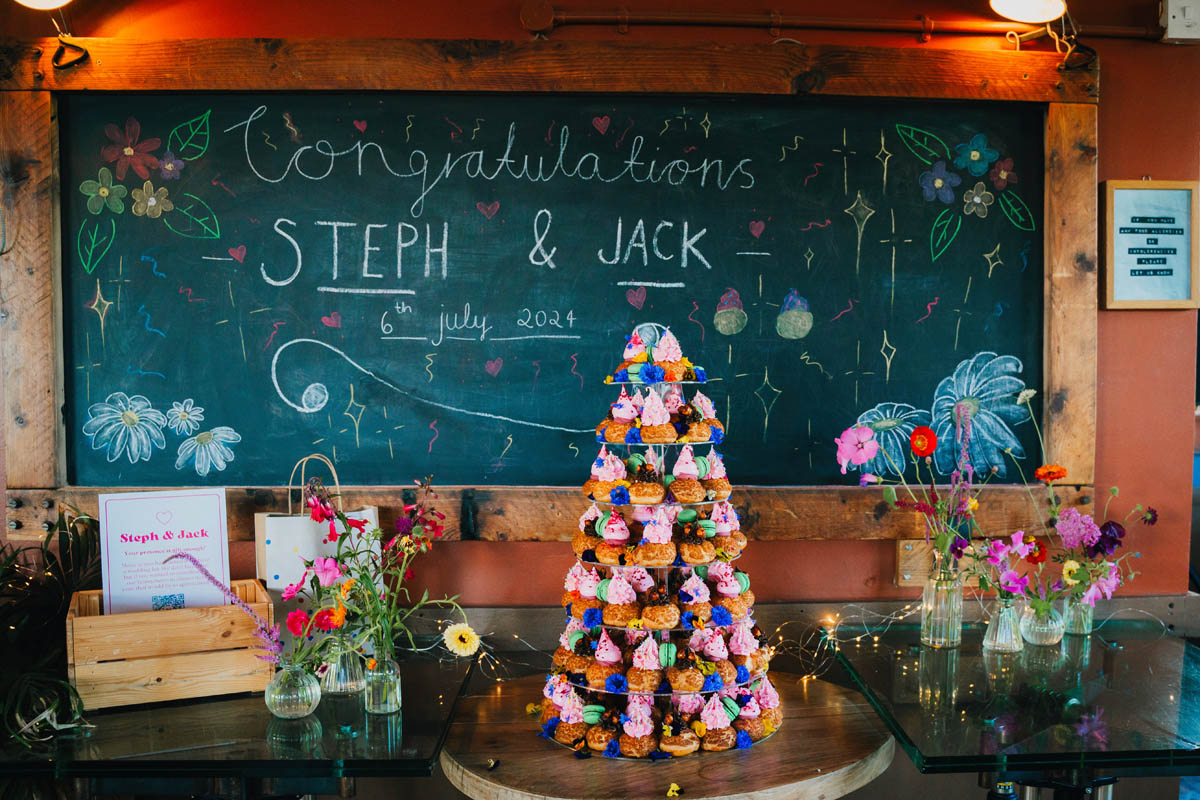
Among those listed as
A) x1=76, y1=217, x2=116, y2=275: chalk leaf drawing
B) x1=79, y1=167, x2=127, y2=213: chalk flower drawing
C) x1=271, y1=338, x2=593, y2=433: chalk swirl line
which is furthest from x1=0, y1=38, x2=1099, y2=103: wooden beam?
x1=271, y1=338, x2=593, y2=433: chalk swirl line

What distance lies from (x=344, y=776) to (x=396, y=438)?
1.00 meters

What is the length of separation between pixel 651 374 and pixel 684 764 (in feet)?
2.64

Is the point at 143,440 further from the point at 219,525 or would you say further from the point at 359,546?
the point at 359,546

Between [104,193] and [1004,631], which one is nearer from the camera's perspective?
[1004,631]

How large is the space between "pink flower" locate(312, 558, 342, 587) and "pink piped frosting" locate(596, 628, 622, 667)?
0.63 meters

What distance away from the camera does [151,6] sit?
2398 mm

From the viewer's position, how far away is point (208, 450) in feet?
7.89

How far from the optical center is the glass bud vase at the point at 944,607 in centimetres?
227

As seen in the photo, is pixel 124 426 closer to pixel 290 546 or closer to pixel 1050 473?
pixel 290 546

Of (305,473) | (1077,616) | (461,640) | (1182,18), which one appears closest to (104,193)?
(305,473)

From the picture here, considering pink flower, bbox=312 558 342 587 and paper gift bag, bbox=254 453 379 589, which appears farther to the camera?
paper gift bag, bbox=254 453 379 589

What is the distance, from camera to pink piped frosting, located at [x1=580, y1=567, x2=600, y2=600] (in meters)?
1.83

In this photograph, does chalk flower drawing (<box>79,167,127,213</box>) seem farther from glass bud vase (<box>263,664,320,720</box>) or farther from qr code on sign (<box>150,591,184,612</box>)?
glass bud vase (<box>263,664,320,720</box>)

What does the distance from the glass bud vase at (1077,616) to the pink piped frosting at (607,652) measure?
4.52ft
